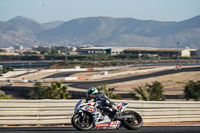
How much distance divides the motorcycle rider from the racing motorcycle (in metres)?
0.11

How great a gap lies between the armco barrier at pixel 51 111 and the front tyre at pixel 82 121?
191 centimetres

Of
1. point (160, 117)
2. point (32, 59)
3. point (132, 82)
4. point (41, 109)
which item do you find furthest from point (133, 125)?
point (32, 59)

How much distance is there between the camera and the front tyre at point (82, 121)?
11.7m

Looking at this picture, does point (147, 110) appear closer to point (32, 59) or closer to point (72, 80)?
point (72, 80)

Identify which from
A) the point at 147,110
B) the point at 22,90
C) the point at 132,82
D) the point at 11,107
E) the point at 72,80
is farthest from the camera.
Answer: the point at 72,80

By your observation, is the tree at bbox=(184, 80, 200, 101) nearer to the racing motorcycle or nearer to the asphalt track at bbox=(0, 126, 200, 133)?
the asphalt track at bbox=(0, 126, 200, 133)

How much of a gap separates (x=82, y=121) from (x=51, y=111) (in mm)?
2137

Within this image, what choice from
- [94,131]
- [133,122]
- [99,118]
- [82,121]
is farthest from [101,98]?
[133,122]

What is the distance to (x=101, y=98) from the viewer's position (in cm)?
1199

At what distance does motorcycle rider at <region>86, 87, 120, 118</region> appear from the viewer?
38.9ft

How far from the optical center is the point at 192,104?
49.6ft

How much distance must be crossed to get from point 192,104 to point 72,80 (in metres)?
62.3

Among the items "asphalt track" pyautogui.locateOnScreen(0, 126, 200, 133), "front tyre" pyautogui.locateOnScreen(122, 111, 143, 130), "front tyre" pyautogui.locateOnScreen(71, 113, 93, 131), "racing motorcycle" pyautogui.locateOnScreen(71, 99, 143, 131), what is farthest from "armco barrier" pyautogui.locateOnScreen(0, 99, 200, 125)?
"front tyre" pyautogui.locateOnScreen(71, 113, 93, 131)

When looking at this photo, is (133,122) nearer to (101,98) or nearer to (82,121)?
(101,98)
